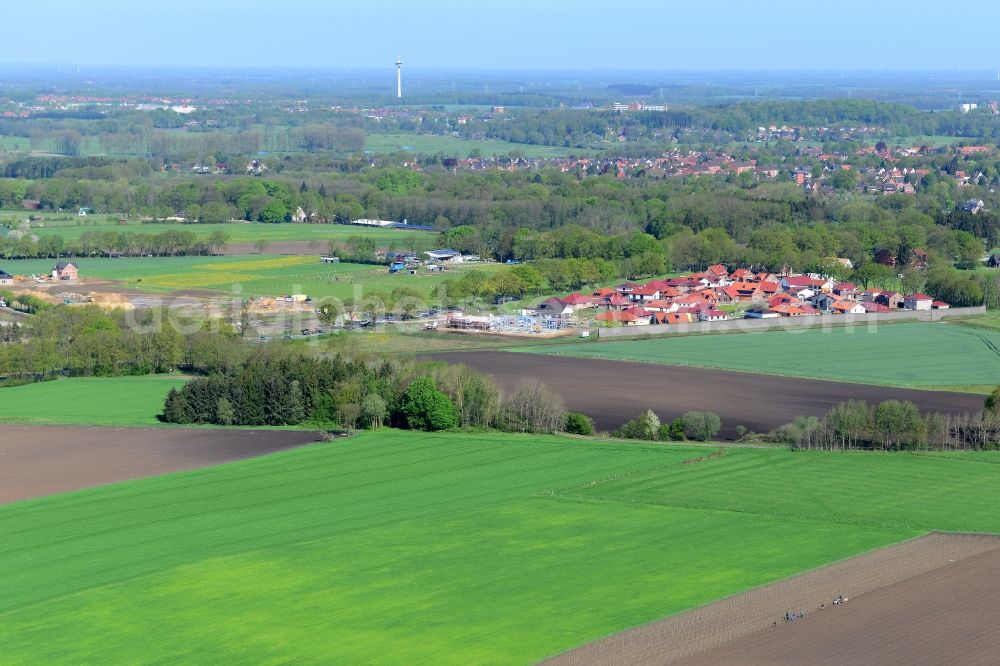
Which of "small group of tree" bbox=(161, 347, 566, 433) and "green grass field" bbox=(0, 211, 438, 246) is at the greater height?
"small group of tree" bbox=(161, 347, 566, 433)

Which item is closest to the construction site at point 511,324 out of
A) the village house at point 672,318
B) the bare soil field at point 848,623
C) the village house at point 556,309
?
the village house at point 556,309

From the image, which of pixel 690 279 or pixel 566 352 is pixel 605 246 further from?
pixel 566 352

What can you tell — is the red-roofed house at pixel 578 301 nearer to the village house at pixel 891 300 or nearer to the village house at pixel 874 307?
the village house at pixel 874 307

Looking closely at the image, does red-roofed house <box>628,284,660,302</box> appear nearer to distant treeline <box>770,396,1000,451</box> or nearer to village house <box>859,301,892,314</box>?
village house <box>859,301,892,314</box>

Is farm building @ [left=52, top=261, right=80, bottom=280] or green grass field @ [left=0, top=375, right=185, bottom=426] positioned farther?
farm building @ [left=52, top=261, right=80, bottom=280]

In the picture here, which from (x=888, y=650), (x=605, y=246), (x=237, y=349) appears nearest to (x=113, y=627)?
(x=888, y=650)

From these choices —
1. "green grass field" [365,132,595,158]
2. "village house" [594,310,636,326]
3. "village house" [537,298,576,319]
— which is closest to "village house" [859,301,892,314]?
"village house" [594,310,636,326]

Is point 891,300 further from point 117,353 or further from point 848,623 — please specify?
point 848,623
